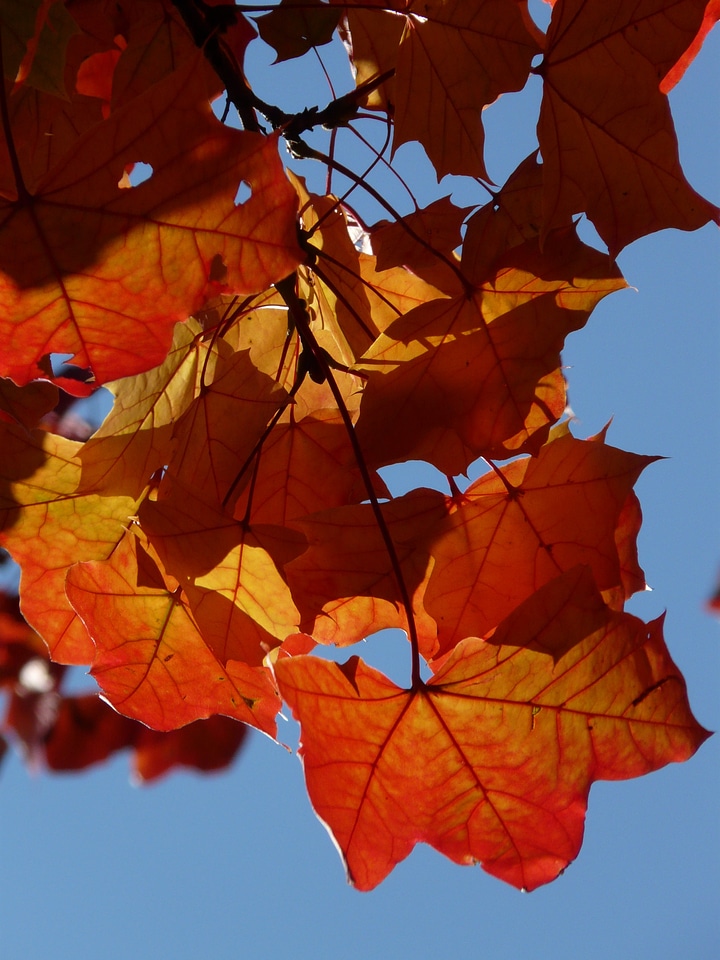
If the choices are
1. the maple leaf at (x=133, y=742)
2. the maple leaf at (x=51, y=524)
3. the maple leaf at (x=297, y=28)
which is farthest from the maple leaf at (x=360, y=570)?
the maple leaf at (x=133, y=742)

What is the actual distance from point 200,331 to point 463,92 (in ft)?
1.03

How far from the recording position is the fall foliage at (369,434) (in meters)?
0.58

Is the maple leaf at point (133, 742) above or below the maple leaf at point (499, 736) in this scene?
above

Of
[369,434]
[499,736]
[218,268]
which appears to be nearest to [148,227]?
[218,268]

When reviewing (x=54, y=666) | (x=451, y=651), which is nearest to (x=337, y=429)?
(x=451, y=651)

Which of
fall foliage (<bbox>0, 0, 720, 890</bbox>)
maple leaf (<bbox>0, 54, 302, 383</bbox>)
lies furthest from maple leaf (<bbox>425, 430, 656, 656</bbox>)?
maple leaf (<bbox>0, 54, 302, 383</bbox>)

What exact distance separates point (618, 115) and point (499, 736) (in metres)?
0.51

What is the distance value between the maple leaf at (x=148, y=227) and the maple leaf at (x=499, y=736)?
298mm

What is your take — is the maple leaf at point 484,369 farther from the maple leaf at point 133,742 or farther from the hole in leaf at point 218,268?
the maple leaf at point 133,742

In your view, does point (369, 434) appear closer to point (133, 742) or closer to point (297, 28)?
point (297, 28)

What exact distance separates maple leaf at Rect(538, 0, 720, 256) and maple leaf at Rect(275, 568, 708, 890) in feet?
0.98

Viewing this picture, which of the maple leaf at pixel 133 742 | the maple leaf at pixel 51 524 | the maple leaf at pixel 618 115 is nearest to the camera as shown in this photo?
the maple leaf at pixel 618 115

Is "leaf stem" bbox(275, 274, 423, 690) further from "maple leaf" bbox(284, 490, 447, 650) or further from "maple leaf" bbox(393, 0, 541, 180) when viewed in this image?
"maple leaf" bbox(393, 0, 541, 180)

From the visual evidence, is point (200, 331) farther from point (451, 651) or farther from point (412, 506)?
point (451, 651)
